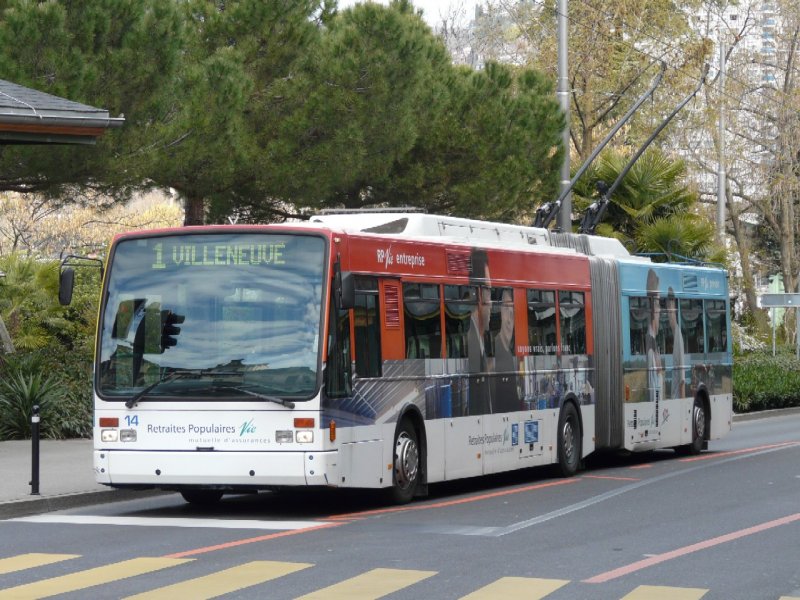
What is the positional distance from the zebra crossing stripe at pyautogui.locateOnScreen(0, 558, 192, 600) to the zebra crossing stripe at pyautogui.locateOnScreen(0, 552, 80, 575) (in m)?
0.54

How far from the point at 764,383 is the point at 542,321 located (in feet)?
72.8

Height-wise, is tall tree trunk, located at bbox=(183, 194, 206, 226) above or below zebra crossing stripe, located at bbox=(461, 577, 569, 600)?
above

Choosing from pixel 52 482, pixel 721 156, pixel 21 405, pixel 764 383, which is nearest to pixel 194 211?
pixel 21 405

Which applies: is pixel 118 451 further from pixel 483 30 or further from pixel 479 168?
pixel 483 30

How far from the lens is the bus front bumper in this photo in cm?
1431

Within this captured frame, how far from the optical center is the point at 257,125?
27.1 m

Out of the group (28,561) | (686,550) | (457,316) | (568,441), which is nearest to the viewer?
(28,561)

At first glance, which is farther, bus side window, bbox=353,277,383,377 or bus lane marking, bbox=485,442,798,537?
bus side window, bbox=353,277,383,377

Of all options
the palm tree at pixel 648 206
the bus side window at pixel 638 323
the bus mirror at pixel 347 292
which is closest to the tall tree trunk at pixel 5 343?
the bus side window at pixel 638 323

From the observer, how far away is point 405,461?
627 inches

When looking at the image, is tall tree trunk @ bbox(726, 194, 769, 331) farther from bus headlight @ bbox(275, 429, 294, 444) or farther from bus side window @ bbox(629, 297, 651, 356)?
bus headlight @ bbox(275, 429, 294, 444)

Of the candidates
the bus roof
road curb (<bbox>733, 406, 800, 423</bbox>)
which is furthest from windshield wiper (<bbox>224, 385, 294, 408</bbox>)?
road curb (<bbox>733, 406, 800, 423</bbox>)

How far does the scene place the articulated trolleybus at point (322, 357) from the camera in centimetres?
1448

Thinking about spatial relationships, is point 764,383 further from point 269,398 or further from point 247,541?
point 247,541
